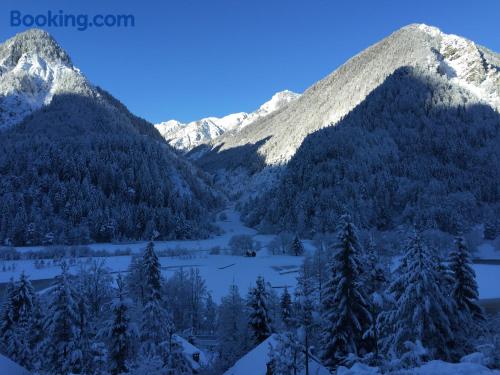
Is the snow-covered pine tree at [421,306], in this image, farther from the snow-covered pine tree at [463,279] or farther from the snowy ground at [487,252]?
the snowy ground at [487,252]

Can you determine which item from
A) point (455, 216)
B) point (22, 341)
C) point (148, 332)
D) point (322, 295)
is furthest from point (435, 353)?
point (455, 216)

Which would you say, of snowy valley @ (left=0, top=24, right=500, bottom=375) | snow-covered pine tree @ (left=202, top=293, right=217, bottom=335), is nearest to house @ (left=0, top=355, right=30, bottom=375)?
snowy valley @ (left=0, top=24, right=500, bottom=375)

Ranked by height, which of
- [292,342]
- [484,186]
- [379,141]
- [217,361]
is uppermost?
[379,141]

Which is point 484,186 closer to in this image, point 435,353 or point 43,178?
point 435,353

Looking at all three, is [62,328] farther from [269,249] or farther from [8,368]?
[269,249]

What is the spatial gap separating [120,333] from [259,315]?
1280 centimetres

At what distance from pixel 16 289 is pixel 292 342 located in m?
25.0

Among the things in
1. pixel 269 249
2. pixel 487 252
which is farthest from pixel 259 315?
pixel 487 252

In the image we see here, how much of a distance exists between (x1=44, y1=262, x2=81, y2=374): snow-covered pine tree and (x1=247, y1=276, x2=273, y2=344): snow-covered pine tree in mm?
14847

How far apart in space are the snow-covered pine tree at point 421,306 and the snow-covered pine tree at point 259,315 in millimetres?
14525

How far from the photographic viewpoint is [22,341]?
30.3 metres

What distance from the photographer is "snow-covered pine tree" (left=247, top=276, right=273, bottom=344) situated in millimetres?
33625

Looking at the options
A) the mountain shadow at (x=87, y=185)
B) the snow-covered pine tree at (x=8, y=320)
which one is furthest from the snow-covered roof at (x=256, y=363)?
the mountain shadow at (x=87, y=185)

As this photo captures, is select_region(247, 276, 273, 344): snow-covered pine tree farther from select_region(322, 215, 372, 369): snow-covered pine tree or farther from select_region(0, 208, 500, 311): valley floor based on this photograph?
select_region(0, 208, 500, 311): valley floor
